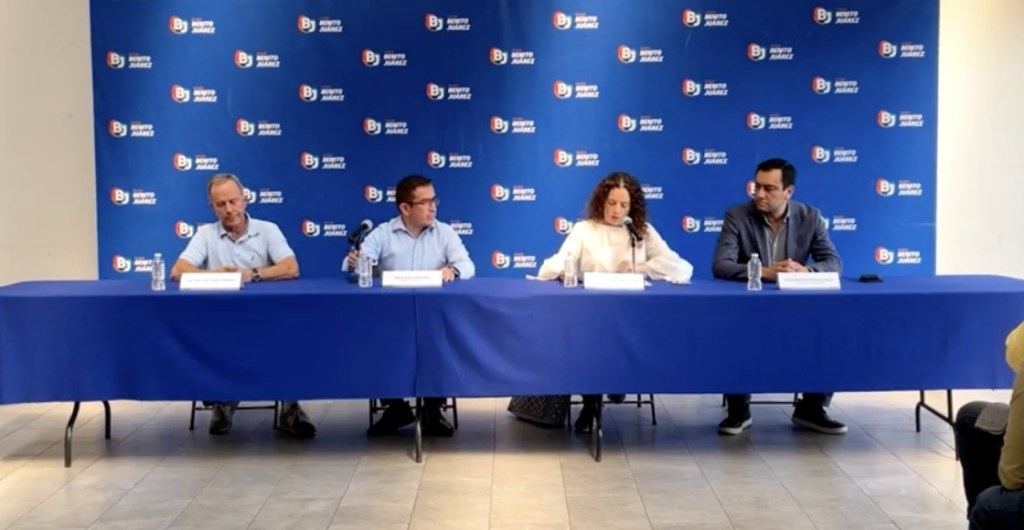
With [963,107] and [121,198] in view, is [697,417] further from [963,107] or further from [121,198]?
[121,198]

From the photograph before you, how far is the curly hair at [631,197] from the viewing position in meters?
4.45

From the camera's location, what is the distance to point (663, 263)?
167 inches

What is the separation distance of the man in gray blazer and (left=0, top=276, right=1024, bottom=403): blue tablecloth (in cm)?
63

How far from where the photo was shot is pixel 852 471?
12.2 feet

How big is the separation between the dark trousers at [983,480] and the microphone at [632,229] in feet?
6.57

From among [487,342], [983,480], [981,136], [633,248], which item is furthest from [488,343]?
[981,136]

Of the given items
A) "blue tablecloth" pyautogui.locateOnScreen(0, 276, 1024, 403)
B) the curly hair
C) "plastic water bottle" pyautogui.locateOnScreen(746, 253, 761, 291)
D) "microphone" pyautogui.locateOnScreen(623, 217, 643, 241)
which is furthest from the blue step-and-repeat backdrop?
"blue tablecloth" pyautogui.locateOnScreen(0, 276, 1024, 403)

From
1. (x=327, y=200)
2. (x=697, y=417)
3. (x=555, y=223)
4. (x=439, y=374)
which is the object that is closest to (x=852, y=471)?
(x=697, y=417)

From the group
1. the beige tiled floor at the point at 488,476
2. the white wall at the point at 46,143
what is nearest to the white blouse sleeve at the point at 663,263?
the beige tiled floor at the point at 488,476

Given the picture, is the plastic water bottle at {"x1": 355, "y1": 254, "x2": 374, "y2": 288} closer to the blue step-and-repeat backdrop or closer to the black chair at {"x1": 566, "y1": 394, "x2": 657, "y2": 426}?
the black chair at {"x1": 566, "y1": 394, "x2": 657, "y2": 426}

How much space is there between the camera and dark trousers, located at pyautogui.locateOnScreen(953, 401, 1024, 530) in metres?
2.08

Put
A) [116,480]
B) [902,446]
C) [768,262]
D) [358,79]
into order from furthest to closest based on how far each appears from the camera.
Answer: [358,79]
[768,262]
[902,446]
[116,480]

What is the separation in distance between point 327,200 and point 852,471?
3.07m

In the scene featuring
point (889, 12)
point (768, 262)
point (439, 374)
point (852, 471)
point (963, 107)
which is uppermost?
point (889, 12)
